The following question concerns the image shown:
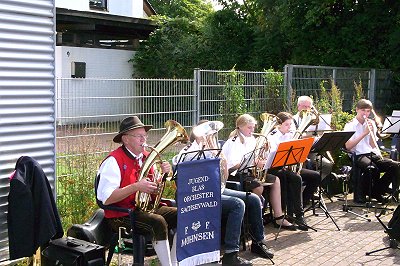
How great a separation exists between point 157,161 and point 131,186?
1.02ft

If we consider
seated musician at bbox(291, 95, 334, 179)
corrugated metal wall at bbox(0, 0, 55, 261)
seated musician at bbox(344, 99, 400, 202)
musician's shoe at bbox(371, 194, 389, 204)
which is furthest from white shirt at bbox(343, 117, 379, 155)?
corrugated metal wall at bbox(0, 0, 55, 261)

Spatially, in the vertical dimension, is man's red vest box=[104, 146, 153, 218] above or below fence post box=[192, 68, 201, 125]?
below

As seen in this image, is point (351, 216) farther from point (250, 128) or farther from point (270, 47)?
point (270, 47)

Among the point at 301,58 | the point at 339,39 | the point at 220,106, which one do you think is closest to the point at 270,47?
the point at 301,58

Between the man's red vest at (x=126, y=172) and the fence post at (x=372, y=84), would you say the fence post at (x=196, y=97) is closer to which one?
the man's red vest at (x=126, y=172)

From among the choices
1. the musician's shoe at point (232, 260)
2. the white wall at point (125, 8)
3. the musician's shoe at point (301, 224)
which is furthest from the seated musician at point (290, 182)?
the white wall at point (125, 8)

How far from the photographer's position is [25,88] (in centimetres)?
525

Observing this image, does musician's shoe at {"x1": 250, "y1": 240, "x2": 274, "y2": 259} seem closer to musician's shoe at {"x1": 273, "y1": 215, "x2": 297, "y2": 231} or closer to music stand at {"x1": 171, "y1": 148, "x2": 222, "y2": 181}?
musician's shoe at {"x1": 273, "y1": 215, "x2": 297, "y2": 231}

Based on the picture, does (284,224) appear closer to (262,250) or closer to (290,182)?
(290,182)

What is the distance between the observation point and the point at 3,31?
5.00 m

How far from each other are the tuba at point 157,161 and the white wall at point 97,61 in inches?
478

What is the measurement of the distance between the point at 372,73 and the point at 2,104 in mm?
12737

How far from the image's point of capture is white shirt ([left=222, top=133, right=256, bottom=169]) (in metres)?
6.69

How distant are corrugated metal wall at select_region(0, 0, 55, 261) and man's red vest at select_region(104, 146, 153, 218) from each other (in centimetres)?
77
